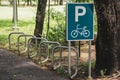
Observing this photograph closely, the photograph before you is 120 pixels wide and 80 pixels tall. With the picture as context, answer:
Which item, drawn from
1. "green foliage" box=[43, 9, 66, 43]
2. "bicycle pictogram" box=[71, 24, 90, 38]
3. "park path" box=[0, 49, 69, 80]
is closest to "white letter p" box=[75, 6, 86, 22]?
"bicycle pictogram" box=[71, 24, 90, 38]

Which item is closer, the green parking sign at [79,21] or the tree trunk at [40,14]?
the green parking sign at [79,21]

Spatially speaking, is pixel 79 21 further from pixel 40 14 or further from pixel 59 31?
pixel 40 14

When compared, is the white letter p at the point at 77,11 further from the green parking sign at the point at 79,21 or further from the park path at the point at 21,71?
the park path at the point at 21,71

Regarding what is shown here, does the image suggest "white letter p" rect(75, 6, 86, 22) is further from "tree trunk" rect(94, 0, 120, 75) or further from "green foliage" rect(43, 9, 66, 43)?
"green foliage" rect(43, 9, 66, 43)

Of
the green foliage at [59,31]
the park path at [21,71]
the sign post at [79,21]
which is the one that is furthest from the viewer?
the green foliage at [59,31]

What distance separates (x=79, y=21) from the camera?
8.87 meters

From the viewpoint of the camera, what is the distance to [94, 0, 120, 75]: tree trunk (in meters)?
8.84

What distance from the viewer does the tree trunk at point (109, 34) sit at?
884cm

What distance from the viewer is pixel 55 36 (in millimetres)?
15789

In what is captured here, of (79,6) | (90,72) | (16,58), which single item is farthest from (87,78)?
(16,58)

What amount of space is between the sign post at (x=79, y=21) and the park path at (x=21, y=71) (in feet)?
3.41

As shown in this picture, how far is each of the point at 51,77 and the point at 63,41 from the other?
20.1 feet

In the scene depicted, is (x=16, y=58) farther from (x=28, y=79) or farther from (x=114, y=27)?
(x=114, y=27)

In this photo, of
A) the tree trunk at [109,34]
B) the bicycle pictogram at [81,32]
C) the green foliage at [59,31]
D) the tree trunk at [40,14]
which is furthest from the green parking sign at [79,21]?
the tree trunk at [40,14]
